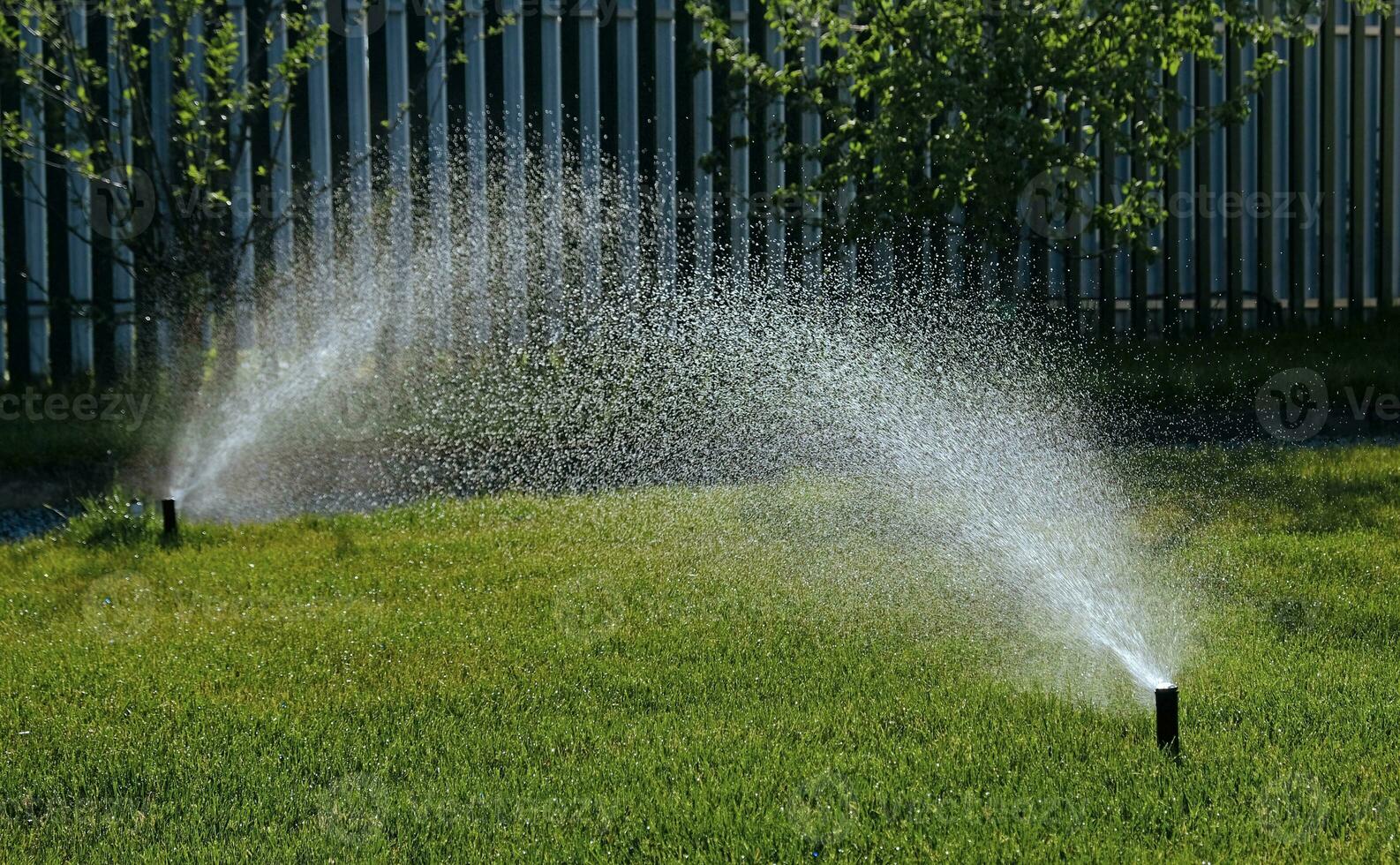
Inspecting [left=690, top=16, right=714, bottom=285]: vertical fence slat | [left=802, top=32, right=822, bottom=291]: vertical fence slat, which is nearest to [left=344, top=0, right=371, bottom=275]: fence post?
[left=690, top=16, right=714, bottom=285]: vertical fence slat

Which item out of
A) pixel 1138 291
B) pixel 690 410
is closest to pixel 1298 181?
pixel 1138 291

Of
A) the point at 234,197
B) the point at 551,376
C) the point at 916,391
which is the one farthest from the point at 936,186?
the point at 234,197

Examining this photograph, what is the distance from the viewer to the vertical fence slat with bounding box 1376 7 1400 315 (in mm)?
10000

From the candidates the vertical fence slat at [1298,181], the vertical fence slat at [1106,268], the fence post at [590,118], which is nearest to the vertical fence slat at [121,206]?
the fence post at [590,118]

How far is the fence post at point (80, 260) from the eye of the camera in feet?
28.8

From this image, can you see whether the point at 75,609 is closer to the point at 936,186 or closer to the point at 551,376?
the point at 551,376

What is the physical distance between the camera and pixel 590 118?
9086 millimetres

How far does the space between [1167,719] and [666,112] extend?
22.1ft

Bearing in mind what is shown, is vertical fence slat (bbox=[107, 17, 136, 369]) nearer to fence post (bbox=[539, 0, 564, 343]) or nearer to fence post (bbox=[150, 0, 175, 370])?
fence post (bbox=[150, 0, 175, 370])

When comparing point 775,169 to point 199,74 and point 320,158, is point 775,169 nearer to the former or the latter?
point 320,158

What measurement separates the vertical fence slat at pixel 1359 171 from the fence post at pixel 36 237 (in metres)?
7.83

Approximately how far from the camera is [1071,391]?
7.96 metres

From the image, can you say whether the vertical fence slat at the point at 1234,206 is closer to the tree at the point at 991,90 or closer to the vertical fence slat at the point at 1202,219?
the vertical fence slat at the point at 1202,219

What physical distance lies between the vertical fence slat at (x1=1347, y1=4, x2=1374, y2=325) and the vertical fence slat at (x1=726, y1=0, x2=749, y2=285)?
3.91 meters
